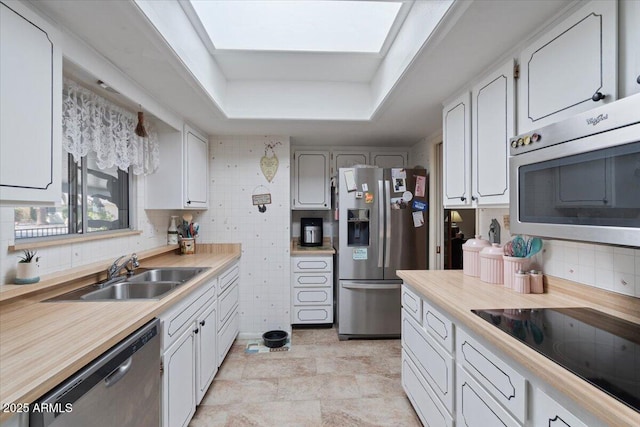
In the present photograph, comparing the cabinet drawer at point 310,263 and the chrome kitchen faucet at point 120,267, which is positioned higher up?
the chrome kitchen faucet at point 120,267

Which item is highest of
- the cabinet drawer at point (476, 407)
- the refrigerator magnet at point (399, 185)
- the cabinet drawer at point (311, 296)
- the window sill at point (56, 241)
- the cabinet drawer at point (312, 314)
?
the refrigerator magnet at point (399, 185)

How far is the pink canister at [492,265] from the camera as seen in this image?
171 centimetres

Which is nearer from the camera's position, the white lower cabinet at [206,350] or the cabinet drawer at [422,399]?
the cabinet drawer at [422,399]

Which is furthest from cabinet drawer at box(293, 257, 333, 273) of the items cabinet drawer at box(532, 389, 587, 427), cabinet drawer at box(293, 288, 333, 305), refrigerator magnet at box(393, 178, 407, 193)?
cabinet drawer at box(532, 389, 587, 427)

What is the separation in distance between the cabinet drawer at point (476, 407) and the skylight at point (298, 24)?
1.90 metres

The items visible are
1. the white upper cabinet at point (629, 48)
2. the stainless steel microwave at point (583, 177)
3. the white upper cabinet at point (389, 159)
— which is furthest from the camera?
the white upper cabinet at point (389, 159)

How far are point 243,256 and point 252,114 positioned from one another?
1.46 m

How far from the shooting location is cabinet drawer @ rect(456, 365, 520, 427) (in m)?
1.02

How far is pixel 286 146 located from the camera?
3207mm

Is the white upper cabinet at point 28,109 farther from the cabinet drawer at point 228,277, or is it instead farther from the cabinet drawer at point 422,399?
the cabinet drawer at point 422,399

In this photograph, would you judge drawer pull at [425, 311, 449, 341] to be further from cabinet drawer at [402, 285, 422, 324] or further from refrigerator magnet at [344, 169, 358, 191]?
refrigerator magnet at [344, 169, 358, 191]

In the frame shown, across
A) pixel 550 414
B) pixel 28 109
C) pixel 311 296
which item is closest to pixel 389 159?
pixel 311 296

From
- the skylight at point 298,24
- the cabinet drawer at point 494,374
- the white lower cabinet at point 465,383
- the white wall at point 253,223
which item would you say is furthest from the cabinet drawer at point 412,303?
the skylight at point 298,24

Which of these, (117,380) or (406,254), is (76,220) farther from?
(406,254)
